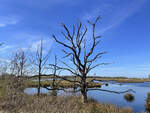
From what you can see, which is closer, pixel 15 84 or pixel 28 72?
pixel 15 84

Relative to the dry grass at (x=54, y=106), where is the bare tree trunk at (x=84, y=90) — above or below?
above

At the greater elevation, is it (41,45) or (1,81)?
(41,45)

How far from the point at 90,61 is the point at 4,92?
18.0 ft

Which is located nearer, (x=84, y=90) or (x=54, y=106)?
(x=54, y=106)

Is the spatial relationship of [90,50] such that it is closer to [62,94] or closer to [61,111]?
[62,94]

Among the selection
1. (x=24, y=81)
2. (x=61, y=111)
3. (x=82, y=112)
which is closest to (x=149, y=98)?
(x=82, y=112)

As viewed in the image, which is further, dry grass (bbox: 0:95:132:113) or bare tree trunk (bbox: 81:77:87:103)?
bare tree trunk (bbox: 81:77:87:103)

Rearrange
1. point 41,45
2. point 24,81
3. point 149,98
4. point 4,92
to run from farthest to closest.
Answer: point 41,45 < point 149,98 < point 24,81 < point 4,92

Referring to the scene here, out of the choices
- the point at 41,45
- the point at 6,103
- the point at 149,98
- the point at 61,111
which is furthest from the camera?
the point at 41,45

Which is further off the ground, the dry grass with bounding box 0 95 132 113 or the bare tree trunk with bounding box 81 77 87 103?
the bare tree trunk with bounding box 81 77 87 103

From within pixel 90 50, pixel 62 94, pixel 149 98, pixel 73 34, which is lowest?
pixel 149 98

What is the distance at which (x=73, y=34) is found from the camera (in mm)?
7953

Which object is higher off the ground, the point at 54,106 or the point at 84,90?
the point at 84,90

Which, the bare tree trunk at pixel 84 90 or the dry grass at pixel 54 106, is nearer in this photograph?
the dry grass at pixel 54 106
